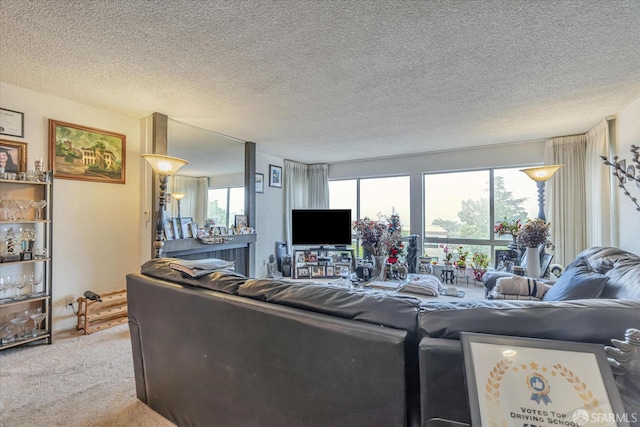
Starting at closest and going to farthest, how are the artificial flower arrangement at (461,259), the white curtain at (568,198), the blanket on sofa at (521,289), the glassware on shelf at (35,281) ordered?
the blanket on sofa at (521,289), the glassware on shelf at (35,281), the white curtain at (568,198), the artificial flower arrangement at (461,259)

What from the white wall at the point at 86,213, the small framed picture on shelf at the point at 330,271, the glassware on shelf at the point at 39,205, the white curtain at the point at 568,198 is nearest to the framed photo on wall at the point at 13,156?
the white wall at the point at 86,213

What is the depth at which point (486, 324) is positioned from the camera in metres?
0.88

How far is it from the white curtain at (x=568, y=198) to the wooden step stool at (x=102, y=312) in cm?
562

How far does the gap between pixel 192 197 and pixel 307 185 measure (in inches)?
115

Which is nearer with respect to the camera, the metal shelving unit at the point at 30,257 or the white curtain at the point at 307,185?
the metal shelving unit at the point at 30,257

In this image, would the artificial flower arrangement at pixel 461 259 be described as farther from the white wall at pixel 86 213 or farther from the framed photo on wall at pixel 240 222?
the white wall at pixel 86 213

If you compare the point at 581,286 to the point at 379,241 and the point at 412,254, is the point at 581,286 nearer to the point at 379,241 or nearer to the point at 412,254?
the point at 379,241

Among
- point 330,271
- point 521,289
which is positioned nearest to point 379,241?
point 330,271

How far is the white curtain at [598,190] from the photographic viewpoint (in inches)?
129

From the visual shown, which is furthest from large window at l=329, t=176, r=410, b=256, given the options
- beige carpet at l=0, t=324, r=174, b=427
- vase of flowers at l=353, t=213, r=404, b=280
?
beige carpet at l=0, t=324, r=174, b=427

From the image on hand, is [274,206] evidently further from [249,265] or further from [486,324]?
[486,324]

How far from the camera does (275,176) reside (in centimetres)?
541

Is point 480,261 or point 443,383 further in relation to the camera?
point 480,261

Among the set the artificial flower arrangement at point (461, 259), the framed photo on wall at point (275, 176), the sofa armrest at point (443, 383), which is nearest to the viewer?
the sofa armrest at point (443, 383)
